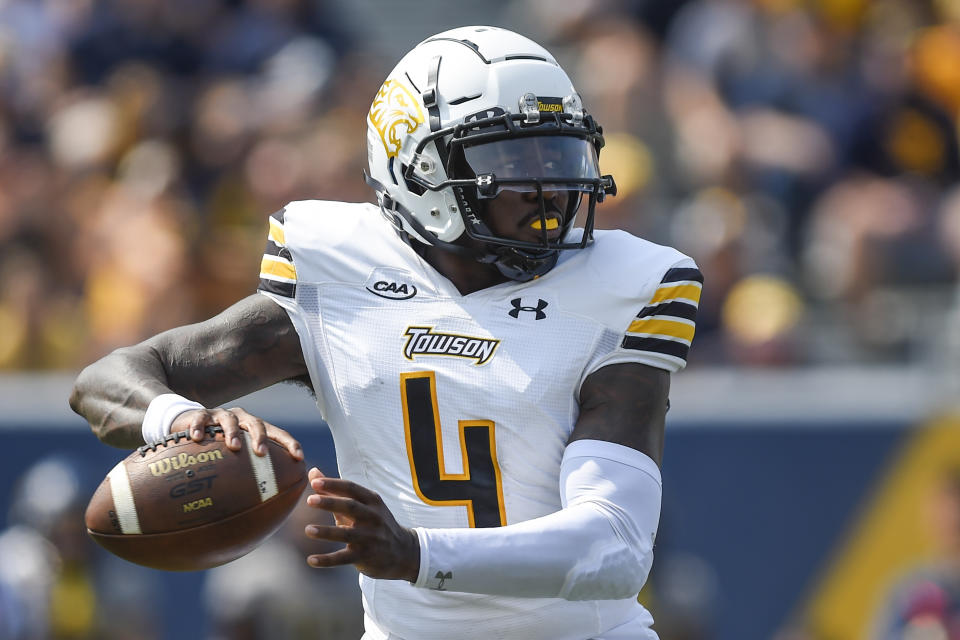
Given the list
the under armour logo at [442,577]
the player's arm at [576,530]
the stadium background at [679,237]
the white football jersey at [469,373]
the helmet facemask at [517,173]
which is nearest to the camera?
the player's arm at [576,530]

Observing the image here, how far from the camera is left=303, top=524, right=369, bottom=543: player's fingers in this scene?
8.32 feet

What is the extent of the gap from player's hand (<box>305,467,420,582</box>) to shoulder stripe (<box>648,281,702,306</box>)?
0.81 metres

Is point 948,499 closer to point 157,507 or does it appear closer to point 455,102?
point 455,102

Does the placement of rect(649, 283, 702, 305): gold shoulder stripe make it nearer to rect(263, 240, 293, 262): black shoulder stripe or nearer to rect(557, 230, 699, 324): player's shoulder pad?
rect(557, 230, 699, 324): player's shoulder pad

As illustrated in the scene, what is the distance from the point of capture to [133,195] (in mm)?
7688

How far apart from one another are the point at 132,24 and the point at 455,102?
612cm

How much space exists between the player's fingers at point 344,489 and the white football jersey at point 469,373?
0.43 meters

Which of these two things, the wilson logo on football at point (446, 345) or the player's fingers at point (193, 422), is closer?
the player's fingers at point (193, 422)

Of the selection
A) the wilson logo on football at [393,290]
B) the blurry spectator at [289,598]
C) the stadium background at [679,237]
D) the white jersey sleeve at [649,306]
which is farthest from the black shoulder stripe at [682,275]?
the blurry spectator at [289,598]

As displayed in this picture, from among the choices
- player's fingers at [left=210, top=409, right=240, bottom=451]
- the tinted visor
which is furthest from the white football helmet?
player's fingers at [left=210, top=409, right=240, bottom=451]

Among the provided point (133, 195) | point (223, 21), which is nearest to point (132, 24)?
point (223, 21)

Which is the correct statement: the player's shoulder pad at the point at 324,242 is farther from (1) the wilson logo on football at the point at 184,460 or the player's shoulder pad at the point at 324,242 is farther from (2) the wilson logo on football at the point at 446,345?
(1) the wilson logo on football at the point at 184,460

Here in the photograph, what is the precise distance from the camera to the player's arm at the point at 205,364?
10.4ft

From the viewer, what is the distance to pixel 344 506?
2.61 m
